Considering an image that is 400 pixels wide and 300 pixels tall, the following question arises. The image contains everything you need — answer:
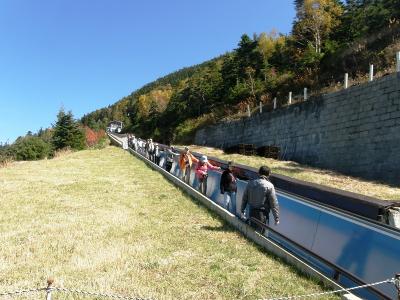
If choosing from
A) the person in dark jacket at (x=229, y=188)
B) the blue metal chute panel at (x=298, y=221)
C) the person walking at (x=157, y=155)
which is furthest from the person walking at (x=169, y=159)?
the blue metal chute panel at (x=298, y=221)

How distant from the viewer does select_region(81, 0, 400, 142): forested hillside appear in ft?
110

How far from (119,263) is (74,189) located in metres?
11.6

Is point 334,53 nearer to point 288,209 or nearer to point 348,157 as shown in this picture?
point 348,157

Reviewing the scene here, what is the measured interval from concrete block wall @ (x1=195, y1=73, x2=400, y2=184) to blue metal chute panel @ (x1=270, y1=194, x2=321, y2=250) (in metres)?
11.6

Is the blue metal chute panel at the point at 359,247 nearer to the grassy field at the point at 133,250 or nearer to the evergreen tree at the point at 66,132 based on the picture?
the grassy field at the point at 133,250

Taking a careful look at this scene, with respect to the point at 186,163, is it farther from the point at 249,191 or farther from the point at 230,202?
the point at 249,191

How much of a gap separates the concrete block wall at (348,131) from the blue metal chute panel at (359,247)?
13060 millimetres

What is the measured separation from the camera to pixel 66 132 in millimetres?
72938

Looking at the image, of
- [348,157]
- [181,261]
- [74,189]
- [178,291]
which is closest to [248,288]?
[178,291]

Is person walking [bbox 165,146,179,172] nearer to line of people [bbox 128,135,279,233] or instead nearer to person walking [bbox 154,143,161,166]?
person walking [bbox 154,143,161,166]

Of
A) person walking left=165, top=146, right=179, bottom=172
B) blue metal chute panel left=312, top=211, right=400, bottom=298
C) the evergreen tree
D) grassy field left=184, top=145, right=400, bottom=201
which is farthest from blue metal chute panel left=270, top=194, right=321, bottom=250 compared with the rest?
the evergreen tree

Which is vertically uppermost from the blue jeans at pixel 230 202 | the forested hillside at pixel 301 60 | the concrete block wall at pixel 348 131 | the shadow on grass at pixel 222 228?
the forested hillside at pixel 301 60

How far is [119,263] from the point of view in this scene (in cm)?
934

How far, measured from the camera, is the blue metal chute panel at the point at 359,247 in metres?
7.03
